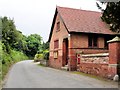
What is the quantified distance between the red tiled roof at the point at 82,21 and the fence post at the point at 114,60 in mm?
9748

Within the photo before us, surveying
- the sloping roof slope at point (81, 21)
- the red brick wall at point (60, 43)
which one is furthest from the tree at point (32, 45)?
the sloping roof slope at point (81, 21)

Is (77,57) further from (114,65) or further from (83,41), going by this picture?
(114,65)

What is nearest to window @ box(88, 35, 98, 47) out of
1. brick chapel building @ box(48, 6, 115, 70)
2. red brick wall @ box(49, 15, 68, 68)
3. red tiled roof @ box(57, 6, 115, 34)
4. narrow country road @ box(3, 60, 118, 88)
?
brick chapel building @ box(48, 6, 115, 70)

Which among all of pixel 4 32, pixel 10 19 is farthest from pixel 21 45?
pixel 4 32

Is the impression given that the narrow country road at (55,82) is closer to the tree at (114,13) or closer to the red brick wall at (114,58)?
the red brick wall at (114,58)

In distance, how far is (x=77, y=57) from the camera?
88.7 ft

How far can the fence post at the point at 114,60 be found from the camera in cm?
1734

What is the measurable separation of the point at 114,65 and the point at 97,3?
478cm

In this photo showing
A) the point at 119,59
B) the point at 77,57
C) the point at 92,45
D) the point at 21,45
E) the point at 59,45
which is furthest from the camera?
the point at 21,45

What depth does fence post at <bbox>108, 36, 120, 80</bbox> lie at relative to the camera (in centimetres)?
1734

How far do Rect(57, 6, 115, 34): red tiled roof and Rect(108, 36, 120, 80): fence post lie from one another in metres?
9.75

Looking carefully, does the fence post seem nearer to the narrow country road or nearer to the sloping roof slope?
the narrow country road

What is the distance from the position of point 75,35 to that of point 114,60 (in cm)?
1078

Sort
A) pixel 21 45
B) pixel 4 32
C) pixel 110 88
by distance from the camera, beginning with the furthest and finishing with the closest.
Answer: pixel 21 45, pixel 4 32, pixel 110 88
